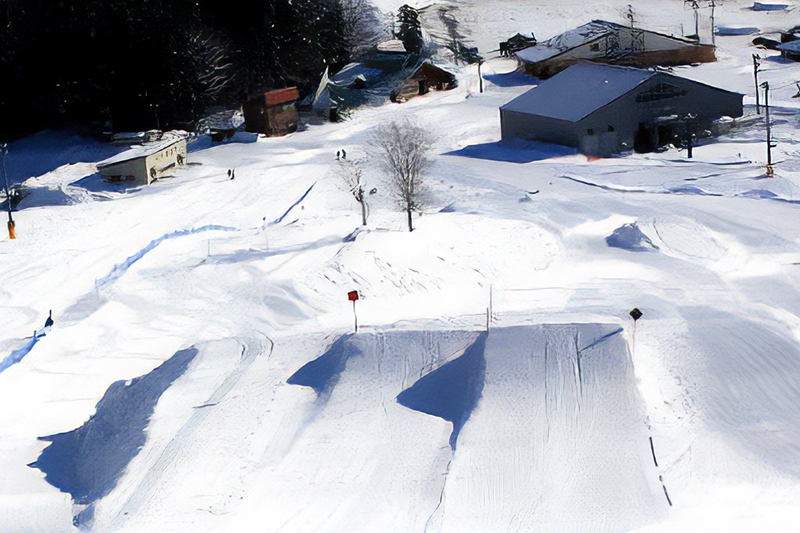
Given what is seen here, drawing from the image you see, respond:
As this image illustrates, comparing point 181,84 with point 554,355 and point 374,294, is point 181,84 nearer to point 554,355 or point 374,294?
point 374,294

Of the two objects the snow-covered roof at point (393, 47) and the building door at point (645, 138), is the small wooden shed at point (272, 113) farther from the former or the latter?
the building door at point (645, 138)

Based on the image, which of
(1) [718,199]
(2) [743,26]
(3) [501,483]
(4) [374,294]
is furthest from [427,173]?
(2) [743,26]

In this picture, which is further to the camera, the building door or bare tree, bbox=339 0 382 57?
bare tree, bbox=339 0 382 57

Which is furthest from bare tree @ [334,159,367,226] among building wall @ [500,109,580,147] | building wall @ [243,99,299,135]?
building wall @ [243,99,299,135]

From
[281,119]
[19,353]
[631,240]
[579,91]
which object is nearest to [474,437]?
[19,353]

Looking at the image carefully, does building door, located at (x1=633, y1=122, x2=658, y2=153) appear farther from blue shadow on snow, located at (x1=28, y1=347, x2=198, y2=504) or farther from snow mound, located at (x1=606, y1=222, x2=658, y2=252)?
blue shadow on snow, located at (x1=28, y1=347, x2=198, y2=504)

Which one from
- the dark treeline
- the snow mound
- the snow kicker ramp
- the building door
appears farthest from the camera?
the dark treeline
